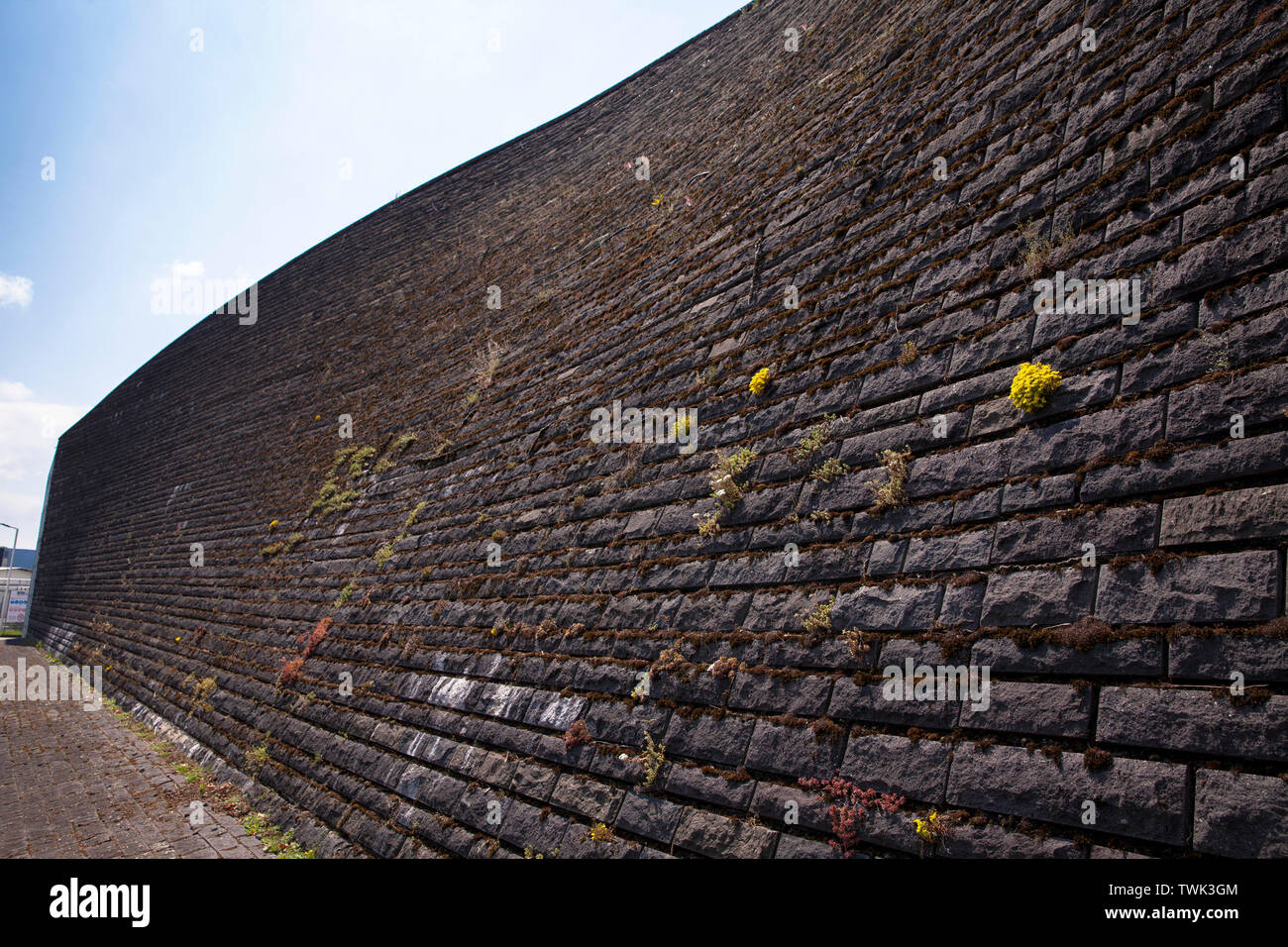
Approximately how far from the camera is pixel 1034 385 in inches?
111

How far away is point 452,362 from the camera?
9.31 metres

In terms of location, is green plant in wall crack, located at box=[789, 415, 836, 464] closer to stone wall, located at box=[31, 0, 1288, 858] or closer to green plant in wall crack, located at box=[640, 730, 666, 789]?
stone wall, located at box=[31, 0, 1288, 858]

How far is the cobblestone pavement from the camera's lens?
6.14 m

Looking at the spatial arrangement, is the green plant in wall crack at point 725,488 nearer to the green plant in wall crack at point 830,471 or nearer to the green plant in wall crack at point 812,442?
the green plant in wall crack at point 812,442

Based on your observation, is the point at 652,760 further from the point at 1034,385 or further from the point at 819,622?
the point at 1034,385

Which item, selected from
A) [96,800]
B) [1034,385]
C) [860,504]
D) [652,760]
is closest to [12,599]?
[96,800]

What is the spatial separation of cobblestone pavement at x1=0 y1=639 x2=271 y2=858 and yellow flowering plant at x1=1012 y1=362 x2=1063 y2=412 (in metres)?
6.62

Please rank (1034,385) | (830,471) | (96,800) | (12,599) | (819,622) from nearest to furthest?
(1034,385)
(819,622)
(830,471)
(96,800)
(12,599)

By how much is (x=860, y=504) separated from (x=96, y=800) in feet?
32.5

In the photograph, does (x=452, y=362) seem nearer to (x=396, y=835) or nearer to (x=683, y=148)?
(x=683, y=148)

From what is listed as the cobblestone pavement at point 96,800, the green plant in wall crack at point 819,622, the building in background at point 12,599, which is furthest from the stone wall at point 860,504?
the building in background at point 12,599

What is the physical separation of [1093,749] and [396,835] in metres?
4.40

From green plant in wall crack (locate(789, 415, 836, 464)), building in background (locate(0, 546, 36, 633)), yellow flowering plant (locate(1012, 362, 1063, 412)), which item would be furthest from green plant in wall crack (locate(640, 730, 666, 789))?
building in background (locate(0, 546, 36, 633))
